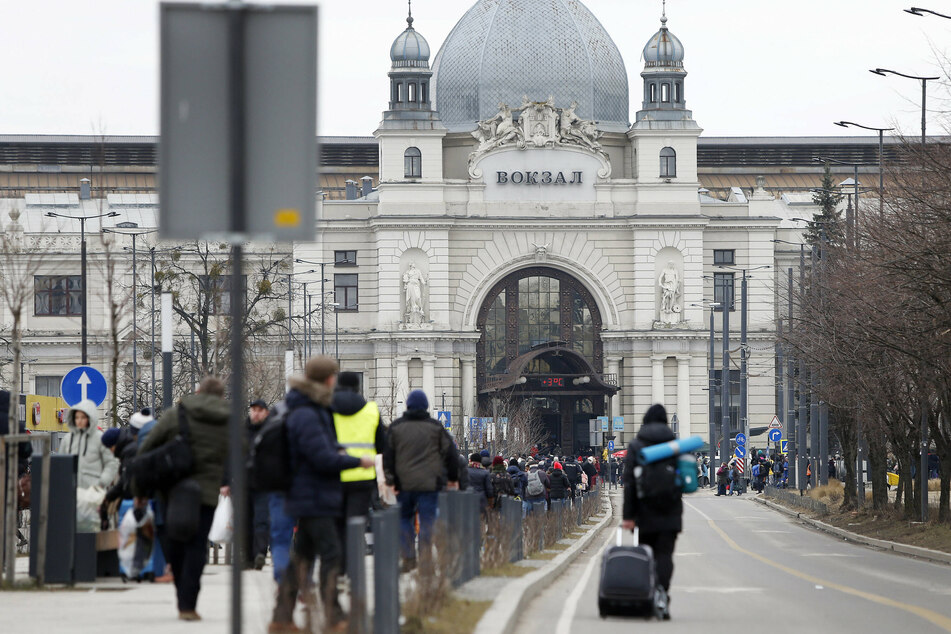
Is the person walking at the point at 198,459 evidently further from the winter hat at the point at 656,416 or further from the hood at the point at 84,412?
the hood at the point at 84,412

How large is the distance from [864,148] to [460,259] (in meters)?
37.2

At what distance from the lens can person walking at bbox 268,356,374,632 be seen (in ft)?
41.0

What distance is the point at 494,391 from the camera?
306ft

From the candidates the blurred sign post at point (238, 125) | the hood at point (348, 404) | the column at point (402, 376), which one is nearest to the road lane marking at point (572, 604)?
the hood at point (348, 404)

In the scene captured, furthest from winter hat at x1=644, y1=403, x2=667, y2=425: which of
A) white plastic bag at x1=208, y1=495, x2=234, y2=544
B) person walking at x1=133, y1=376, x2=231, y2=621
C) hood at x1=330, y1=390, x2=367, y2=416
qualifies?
white plastic bag at x1=208, y1=495, x2=234, y2=544

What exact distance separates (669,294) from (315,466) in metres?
83.9

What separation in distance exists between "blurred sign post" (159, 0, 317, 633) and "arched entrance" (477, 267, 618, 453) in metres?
87.4

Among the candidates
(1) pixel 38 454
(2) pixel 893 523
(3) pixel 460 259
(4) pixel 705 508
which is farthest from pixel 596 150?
(1) pixel 38 454

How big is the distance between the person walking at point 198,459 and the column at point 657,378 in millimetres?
81070

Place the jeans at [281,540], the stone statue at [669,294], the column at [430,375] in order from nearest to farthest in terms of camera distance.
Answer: the jeans at [281,540] < the column at [430,375] < the stone statue at [669,294]

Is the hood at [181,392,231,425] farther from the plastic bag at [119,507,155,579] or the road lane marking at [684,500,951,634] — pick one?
the road lane marking at [684,500,951,634]

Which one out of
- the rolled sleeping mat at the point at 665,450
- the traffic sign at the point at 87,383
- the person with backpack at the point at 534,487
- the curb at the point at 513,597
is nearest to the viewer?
the curb at the point at 513,597

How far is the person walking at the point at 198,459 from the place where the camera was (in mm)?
13750

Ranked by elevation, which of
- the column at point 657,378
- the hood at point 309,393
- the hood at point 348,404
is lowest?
the hood at point 348,404
